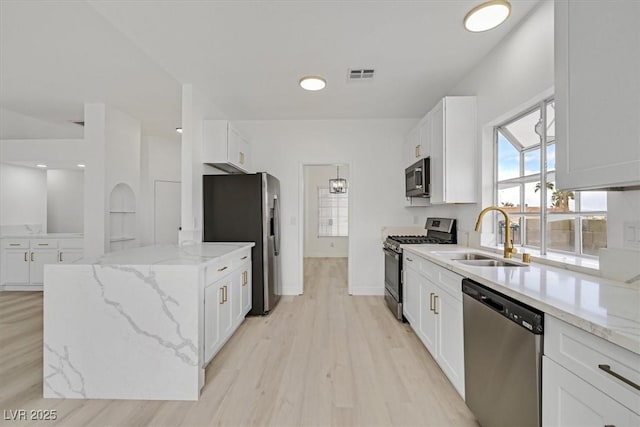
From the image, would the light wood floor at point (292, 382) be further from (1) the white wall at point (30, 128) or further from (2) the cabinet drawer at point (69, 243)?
(1) the white wall at point (30, 128)

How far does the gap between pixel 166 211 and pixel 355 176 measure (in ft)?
12.9

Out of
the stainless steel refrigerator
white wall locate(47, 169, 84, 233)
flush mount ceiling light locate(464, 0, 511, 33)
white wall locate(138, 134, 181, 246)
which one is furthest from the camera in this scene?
white wall locate(138, 134, 181, 246)

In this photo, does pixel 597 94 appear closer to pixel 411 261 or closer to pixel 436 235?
pixel 411 261

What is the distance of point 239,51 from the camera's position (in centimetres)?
258

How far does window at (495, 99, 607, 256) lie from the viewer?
1771 millimetres

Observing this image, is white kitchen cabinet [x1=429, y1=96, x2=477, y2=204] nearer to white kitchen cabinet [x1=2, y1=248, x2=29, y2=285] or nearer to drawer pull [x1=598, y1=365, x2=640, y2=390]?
drawer pull [x1=598, y1=365, x2=640, y2=390]

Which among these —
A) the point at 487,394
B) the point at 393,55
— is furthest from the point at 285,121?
the point at 487,394

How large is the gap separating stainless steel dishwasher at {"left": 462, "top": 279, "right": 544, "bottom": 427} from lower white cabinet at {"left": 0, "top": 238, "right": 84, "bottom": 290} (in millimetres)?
5167

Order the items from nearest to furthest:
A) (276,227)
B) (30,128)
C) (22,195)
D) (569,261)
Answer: (569,261), (276,227), (30,128), (22,195)

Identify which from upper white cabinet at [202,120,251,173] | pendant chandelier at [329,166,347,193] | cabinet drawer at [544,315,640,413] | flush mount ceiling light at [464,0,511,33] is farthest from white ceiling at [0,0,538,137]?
pendant chandelier at [329,166,347,193]

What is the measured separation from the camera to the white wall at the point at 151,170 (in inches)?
221

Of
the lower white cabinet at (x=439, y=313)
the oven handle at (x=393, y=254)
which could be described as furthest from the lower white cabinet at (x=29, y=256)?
the lower white cabinet at (x=439, y=313)

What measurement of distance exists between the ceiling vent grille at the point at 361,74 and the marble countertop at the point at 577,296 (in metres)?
2.08

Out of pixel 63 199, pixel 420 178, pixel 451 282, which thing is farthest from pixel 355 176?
pixel 63 199
